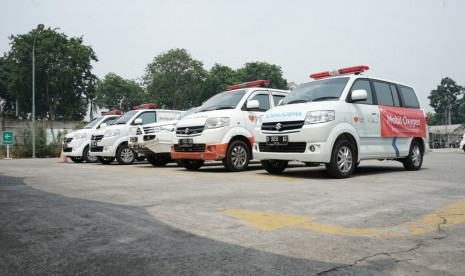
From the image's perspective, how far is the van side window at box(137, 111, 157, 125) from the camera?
13219 millimetres

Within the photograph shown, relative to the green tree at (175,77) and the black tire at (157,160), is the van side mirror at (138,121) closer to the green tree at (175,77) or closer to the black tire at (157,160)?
the black tire at (157,160)

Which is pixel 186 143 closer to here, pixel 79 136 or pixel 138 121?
pixel 138 121

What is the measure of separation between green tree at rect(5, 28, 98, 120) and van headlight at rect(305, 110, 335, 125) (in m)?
46.1

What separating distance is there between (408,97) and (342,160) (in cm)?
346

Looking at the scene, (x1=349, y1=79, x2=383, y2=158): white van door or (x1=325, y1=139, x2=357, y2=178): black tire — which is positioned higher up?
(x1=349, y1=79, x2=383, y2=158): white van door

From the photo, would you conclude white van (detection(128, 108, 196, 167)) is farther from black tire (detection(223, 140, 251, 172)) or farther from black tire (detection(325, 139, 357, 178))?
black tire (detection(325, 139, 357, 178))

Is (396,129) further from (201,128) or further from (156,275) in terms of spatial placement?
(156,275)

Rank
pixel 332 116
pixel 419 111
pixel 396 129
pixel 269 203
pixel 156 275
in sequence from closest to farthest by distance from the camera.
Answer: pixel 156 275 → pixel 269 203 → pixel 332 116 → pixel 396 129 → pixel 419 111

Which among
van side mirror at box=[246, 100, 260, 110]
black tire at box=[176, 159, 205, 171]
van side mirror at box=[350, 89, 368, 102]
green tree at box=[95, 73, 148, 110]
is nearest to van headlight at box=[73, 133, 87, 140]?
black tire at box=[176, 159, 205, 171]

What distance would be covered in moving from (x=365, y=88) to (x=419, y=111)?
2563mm

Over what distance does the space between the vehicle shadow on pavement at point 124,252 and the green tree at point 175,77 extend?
53.5 meters

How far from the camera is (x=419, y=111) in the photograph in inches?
400

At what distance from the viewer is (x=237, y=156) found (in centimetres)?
934

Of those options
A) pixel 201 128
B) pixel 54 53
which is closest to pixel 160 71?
pixel 54 53
